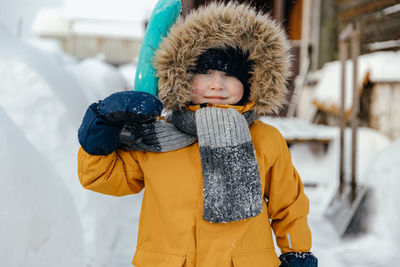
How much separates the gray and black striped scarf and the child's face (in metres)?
0.08

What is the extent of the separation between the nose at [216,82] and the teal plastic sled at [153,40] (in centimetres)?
21

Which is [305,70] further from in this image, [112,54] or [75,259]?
[112,54]

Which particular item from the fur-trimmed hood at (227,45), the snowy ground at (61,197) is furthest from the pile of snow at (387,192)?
the fur-trimmed hood at (227,45)

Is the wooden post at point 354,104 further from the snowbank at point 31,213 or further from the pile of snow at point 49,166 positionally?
the snowbank at point 31,213

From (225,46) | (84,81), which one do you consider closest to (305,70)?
(84,81)

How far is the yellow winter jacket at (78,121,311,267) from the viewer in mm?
1119

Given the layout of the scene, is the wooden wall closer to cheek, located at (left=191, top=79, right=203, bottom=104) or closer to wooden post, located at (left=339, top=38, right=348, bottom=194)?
wooden post, located at (left=339, top=38, right=348, bottom=194)

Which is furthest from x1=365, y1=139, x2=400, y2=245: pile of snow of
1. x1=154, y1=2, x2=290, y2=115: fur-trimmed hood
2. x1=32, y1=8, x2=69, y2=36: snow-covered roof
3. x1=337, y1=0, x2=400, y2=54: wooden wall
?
x1=32, y1=8, x2=69, y2=36: snow-covered roof

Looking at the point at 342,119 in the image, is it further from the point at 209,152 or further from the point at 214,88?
the point at 209,152

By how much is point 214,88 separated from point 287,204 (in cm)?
50

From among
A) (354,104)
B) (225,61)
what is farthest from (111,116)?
(354,104)

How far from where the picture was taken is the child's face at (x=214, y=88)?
1252 millimetres

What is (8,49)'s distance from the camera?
2.64 meters

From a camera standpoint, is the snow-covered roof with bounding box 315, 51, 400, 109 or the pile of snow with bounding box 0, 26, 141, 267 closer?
the pile of snow with bounding box 0, 26, 141, 267
